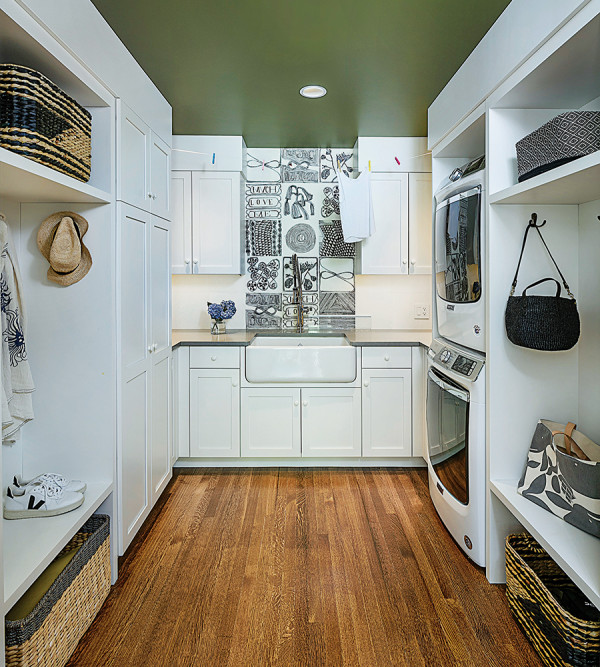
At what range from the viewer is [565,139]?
5.41 feet

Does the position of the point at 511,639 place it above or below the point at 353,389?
below

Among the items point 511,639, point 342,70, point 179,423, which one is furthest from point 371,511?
point 342,70

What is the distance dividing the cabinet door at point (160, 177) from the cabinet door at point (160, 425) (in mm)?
792

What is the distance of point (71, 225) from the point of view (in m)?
1.99

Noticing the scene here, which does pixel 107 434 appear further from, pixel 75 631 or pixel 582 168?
pixel 582 168

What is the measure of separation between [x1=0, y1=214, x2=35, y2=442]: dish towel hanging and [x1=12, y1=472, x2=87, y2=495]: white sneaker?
7.5 inches

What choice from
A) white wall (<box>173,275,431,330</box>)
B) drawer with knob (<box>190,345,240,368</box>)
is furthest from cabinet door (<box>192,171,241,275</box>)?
drawer with knob (<box>190,345,240,368</box>)

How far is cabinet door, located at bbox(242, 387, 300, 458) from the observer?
11.5ft

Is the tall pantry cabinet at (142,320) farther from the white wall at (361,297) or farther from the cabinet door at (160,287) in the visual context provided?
the white wall at (361,297)

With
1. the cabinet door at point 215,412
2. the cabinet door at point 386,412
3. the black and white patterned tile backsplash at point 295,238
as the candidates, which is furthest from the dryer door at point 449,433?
the black and white patterned tile backsplash at point 295,238

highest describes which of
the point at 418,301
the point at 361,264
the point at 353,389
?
the point at 361,264

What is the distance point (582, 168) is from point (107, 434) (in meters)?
1.91

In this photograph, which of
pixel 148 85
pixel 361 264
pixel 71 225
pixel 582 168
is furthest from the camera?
pixel 361 264


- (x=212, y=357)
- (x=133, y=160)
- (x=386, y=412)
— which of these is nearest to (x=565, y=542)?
(x=386, y=412)
